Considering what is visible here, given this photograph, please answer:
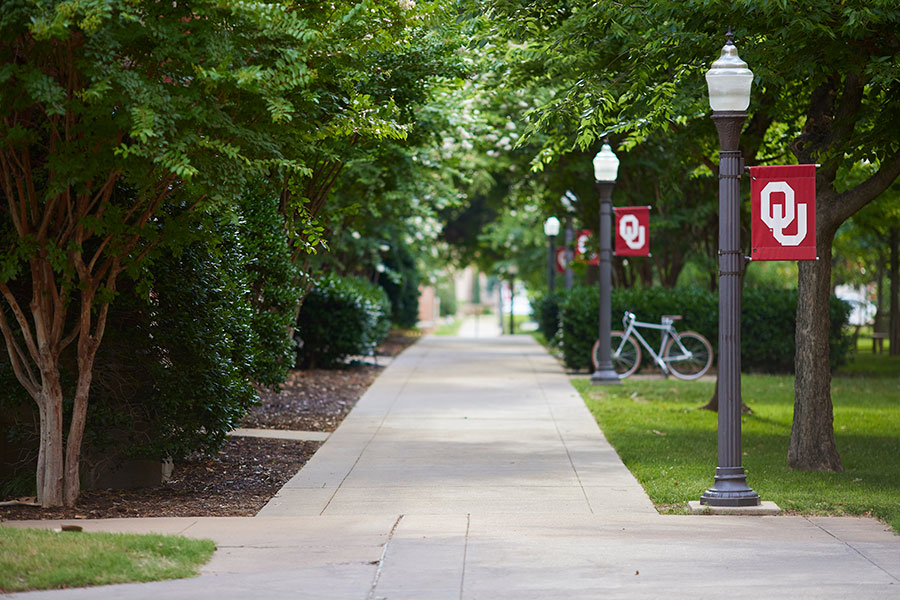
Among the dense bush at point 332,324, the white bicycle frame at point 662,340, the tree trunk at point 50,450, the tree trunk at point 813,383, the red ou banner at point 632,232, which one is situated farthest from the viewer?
the dense bush at point 332,324

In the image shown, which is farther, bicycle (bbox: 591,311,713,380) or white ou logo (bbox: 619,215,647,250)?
bicycle (bbox: 591,311,713,380)

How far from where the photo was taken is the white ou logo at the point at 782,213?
8.91 meters

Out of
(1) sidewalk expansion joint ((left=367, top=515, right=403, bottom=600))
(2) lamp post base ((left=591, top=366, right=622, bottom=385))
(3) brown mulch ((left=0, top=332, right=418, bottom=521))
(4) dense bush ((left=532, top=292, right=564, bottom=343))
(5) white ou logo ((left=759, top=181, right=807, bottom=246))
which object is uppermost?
(5) white ou logo ((left=759, top=181, right=807, bottom=246))

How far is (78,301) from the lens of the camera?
350 inches

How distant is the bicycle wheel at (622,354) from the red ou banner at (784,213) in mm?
10780

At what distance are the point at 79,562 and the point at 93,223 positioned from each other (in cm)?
262

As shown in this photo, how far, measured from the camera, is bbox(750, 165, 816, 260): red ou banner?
8.89 meters

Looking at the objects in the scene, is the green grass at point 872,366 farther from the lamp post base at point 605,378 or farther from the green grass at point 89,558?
the green grass at point 89,558

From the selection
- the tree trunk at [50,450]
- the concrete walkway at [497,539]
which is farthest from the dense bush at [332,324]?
the tree trunk at [50,450]

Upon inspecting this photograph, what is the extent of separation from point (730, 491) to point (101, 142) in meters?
5.25

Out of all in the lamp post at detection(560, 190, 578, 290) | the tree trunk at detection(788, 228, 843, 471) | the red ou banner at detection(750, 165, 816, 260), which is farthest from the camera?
the lamp post at detection(560, 190, 578, 290)

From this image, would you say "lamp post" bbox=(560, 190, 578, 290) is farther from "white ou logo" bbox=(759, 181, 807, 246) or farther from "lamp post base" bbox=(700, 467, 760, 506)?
"lamp post base" bbox=(700, 467, 760, 506)

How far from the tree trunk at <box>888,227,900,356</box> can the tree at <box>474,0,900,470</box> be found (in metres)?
16.2

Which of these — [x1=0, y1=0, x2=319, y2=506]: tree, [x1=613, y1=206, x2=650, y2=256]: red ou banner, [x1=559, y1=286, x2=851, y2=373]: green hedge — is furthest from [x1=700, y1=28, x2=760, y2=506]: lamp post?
[x1=559, y1=286, x2=851, y2=373]: green hedge
